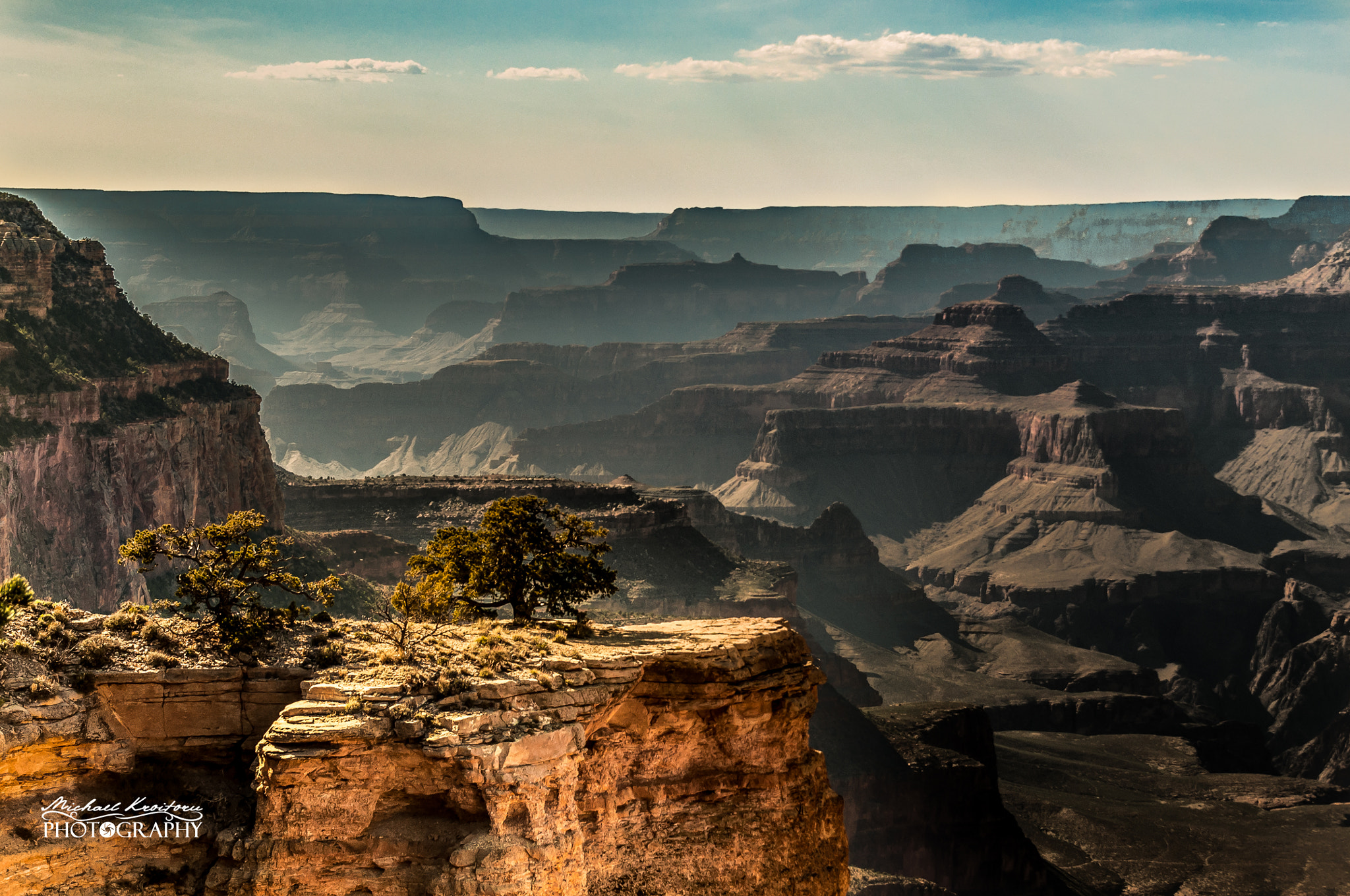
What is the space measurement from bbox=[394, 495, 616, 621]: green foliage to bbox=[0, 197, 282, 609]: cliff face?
97.9 ft

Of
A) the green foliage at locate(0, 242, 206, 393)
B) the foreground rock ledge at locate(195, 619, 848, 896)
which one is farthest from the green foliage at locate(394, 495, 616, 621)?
the green foliage at locate(0, 242, 206, 393)

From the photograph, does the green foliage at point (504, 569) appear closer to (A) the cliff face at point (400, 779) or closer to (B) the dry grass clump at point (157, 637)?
(A) the cliff face at point (400, 779)

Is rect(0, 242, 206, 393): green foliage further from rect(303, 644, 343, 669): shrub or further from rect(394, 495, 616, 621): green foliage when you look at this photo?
rect(303, 644, 343, 669): shrub

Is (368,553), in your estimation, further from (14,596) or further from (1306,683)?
(1306,683)

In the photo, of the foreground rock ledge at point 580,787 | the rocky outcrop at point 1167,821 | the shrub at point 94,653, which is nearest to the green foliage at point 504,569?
the foreground rock ledge at point 580,787

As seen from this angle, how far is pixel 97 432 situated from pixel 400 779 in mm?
41835

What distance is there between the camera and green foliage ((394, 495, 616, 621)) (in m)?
33.8

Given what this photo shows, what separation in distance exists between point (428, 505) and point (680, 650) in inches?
2982

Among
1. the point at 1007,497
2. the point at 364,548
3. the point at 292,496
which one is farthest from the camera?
the point at 1007,497

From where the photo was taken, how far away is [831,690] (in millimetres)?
74375

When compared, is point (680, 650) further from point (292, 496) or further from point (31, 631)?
point (292, 496)

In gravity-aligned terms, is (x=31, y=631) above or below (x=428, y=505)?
above

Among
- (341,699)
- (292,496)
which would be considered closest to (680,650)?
(341,699)

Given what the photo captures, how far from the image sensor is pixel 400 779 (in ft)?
85.7
